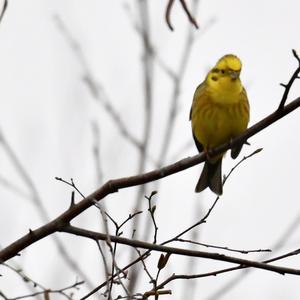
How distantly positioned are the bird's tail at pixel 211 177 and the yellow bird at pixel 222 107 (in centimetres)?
15

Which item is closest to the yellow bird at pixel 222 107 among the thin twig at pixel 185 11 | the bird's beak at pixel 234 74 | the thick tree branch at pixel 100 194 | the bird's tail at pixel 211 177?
the bird's beak at pixel 234 74

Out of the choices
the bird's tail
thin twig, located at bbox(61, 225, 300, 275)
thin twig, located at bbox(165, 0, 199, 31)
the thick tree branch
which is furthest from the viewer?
the bird's tail

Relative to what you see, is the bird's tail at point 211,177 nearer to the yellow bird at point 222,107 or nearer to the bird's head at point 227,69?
the yellow bird at point 222,107

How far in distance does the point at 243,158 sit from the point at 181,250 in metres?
0.71

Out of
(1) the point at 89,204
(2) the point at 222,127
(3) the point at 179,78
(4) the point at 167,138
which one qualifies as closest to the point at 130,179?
(1) the point at 89,204

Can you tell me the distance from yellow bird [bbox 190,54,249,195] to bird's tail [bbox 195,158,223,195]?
0.49 ft

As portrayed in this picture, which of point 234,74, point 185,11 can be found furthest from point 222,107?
point 185,11

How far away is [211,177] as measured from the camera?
519cm

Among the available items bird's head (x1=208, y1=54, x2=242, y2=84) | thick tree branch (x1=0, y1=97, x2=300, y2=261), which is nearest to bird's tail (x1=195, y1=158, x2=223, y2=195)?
bird's head (x1=208, y1=54, x2=242, y2=84)

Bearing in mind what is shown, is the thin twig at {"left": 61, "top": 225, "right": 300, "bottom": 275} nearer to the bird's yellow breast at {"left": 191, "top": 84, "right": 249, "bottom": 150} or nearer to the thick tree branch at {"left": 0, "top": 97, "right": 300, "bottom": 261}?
the thick tree branch at {"left": 0, "top": 97, "right": 300, "bottom": 261}

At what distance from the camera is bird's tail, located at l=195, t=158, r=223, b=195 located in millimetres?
5031

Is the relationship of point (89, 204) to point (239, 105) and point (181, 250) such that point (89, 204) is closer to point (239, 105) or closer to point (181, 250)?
point (181, 250)

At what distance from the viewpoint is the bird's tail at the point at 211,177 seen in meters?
5.03

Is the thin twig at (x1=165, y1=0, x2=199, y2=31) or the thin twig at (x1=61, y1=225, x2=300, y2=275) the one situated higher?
the thin twig at (x1=165, y1=0, x2=199, y2=31)
